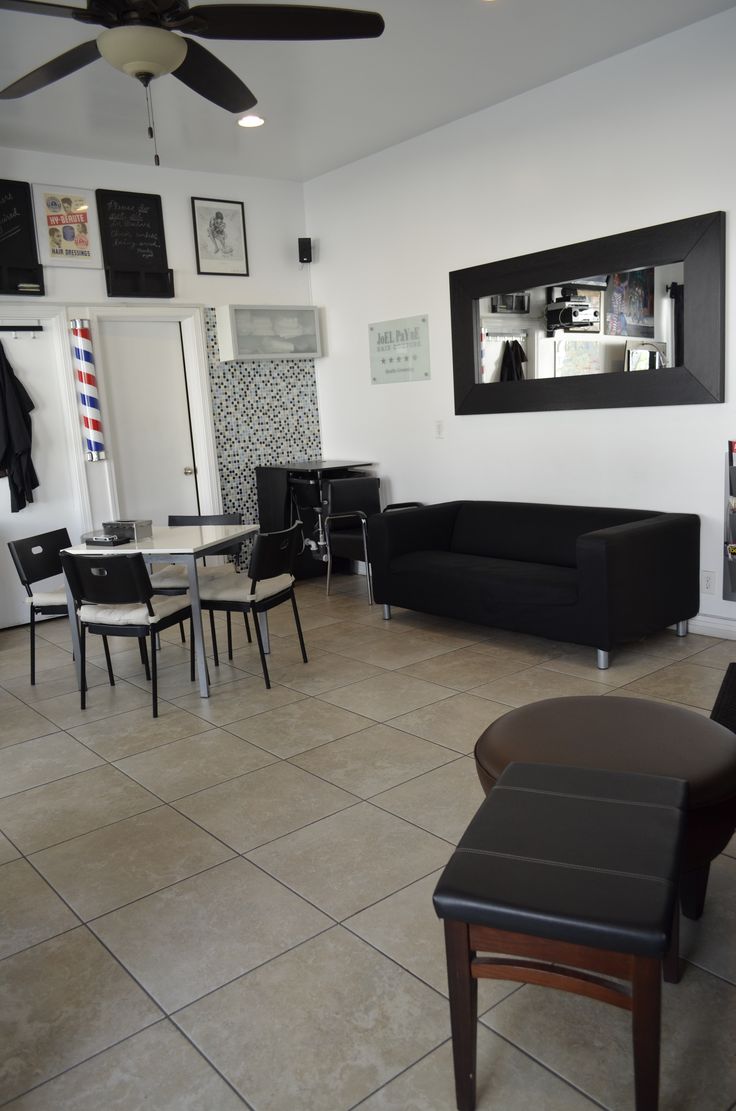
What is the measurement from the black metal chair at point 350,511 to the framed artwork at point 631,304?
1.93 metres

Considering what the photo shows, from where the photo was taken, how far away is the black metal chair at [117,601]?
380 cm

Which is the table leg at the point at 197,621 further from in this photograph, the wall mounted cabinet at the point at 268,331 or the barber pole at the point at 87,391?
the wall mounted cabinet at the point at 268,331

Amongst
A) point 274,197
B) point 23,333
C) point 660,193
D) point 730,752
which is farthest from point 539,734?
point 274,197

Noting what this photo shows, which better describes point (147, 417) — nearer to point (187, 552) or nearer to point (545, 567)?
point (187, 552)

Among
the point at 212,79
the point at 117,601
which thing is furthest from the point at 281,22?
the point at 117,601

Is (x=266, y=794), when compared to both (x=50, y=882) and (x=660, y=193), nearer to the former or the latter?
(x=50, y=882)

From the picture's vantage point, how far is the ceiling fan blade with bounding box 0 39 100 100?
295cm

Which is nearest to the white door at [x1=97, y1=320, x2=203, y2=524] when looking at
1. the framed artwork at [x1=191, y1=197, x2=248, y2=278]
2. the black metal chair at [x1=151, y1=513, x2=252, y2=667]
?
the framed artwork at [x1=191, y1=197, x2=248, y2=278]

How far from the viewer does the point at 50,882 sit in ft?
8.34

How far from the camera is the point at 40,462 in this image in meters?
5.75

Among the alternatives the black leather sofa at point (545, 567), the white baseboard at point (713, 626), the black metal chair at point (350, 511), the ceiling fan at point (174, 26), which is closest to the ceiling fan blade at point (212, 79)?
the ceiling fan at point (174, 26)

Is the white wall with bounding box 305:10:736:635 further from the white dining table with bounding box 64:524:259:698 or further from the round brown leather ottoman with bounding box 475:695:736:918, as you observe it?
the round brown leather ottoman with bounding box 475:695:736:918

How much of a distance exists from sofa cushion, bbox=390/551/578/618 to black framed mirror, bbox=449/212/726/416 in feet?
3.55

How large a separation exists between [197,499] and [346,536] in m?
1.40
